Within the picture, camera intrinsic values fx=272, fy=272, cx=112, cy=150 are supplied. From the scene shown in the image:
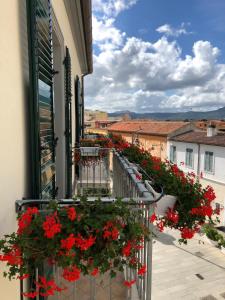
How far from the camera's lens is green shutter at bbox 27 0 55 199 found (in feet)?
6.33

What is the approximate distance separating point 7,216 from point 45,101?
1052mm

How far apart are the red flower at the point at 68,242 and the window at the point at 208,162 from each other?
21.0 m

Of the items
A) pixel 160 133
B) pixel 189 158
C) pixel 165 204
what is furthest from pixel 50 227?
pixel 160 133

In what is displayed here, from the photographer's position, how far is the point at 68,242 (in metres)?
1.37

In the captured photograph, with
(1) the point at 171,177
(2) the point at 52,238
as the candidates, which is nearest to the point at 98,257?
(2) the point at 52,238

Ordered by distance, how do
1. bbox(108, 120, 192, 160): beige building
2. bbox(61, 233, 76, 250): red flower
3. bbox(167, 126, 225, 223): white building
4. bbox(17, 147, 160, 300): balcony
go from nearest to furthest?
1. bbox(61, 233, 76, 250): red flower
2. bbox(17, 147, 160, 300): balcony
3. bbox(167, 126, 225, 223): white building
4. bbox(108, 120, 192, 160): beige building

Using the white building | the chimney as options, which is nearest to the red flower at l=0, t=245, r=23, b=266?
the white building

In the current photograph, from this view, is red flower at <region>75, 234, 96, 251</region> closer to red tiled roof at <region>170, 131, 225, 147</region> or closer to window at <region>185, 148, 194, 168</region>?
red tiled roof at <region>170, 131, 225, 147</region>

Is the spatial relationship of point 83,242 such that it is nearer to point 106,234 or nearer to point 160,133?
point 106,234

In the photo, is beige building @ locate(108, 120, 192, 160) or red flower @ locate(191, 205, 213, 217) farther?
beige building @ locate(108, 120, 192, 160)

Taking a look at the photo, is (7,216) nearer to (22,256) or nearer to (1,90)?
(22,256)

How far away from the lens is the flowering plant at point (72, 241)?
1417mm

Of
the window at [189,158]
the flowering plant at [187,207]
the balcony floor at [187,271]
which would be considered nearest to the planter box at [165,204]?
the flowering plant at [187,207]

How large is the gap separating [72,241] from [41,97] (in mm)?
1273
